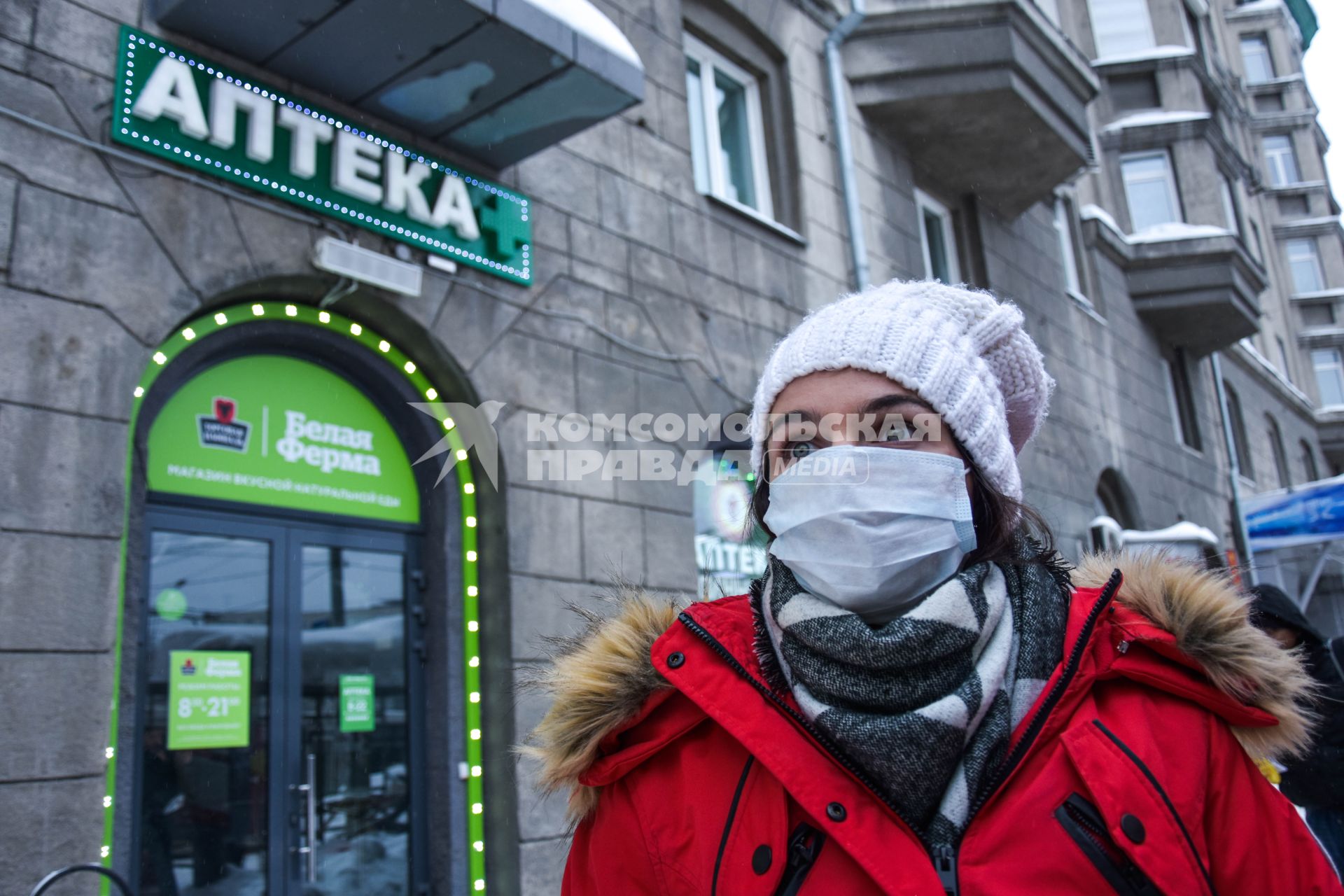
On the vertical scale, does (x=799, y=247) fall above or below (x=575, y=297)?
above

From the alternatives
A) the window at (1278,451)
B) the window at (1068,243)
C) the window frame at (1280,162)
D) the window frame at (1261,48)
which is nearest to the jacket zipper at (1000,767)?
the window at (1068,243)

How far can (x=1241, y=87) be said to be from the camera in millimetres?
28281

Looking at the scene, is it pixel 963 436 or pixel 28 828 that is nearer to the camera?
pixel 963 436

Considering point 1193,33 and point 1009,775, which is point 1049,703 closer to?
point 1009,775

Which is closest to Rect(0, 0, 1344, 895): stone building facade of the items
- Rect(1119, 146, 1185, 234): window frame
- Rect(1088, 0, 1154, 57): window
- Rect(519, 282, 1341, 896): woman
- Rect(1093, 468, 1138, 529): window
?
Rect(519, 282, 1341, 896): woman

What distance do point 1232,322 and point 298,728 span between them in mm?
15310

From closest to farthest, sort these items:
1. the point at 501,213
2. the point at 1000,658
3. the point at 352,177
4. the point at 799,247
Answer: the point at 1000,658 < the point at 352,177 < the point at 501,213 < the point at 799,247

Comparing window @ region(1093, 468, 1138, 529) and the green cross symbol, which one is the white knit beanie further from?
window @ region(1093, 468, 1138, 529)

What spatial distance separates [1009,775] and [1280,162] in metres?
36.0

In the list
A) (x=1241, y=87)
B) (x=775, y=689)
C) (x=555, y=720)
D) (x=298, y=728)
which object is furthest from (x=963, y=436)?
(x=1241, y=87)

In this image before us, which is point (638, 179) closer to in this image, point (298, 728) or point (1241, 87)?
point (298, 728)

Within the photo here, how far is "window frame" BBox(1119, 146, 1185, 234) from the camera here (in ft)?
57.3

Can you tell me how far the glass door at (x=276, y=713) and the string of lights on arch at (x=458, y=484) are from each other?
0.26 metres

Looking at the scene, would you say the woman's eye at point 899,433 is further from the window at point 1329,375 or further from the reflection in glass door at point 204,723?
the window at point 1329,375
